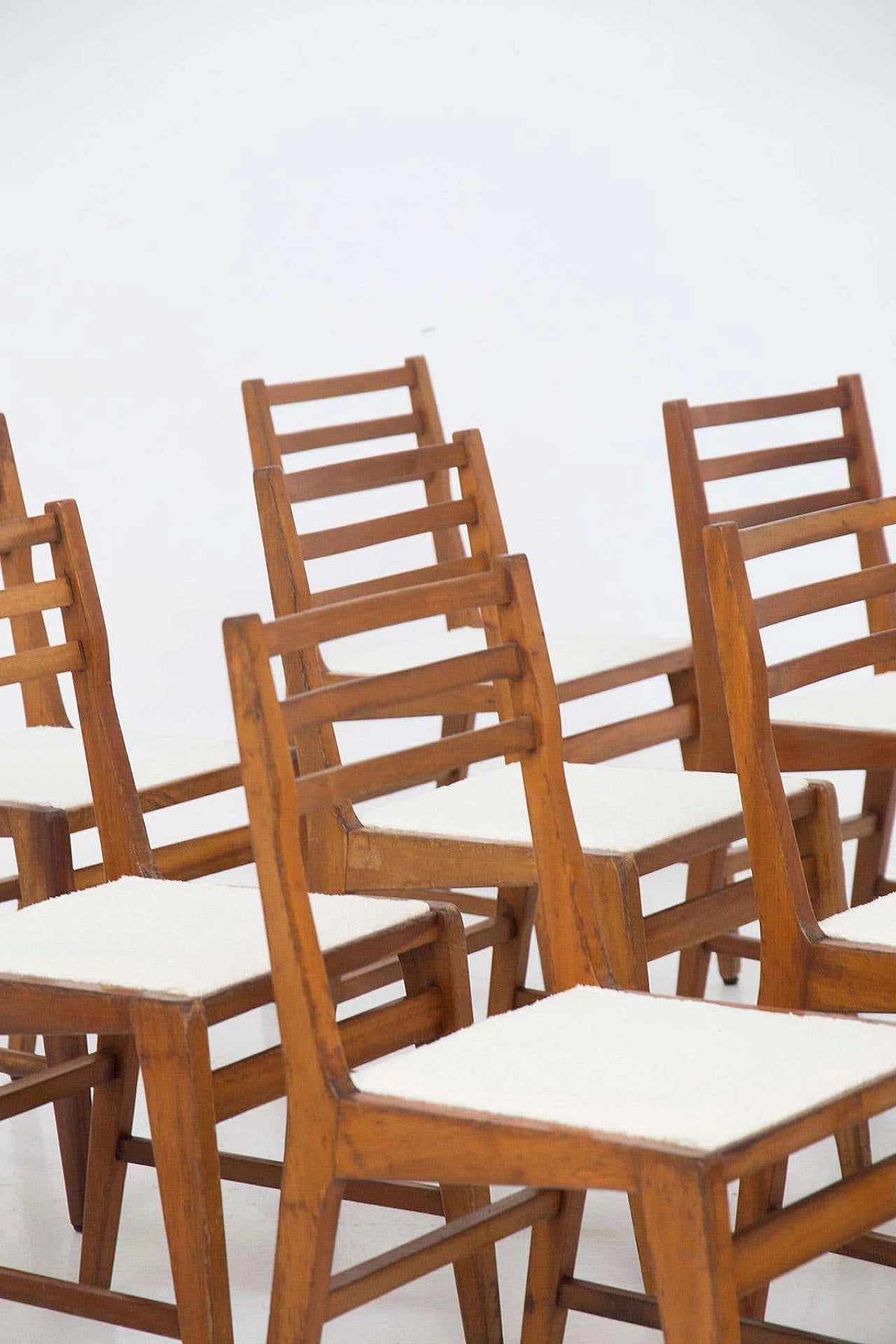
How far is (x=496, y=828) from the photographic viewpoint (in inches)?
83.6

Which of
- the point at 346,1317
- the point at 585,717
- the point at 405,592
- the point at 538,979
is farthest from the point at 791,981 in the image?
the point at 585,717

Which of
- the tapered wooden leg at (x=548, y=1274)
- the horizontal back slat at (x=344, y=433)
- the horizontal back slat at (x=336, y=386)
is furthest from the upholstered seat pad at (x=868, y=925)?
the horizontal back slat at (x=336, y=386)

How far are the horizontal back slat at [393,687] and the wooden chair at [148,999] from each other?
10.9 inches

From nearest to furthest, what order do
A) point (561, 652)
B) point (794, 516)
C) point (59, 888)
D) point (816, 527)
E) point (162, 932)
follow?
point (162, 932) → point (816, 527) → point (59, 888) → point (794, 516) → point (561, 652)

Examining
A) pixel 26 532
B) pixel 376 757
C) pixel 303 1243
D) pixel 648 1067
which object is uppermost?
pixel 26 532

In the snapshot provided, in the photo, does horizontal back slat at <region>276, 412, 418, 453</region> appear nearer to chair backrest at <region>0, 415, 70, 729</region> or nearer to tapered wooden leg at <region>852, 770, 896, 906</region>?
chair backrest at <region>0, 415, 70, 729</region>

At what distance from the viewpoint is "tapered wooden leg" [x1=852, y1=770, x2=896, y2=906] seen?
2840 mm

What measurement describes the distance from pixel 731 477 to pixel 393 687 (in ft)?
4.22

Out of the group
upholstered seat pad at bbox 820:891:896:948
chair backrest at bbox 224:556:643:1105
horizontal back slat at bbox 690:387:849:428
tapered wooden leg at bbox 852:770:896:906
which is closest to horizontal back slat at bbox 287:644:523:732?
chair backrest at bbox 224:556:643:1105

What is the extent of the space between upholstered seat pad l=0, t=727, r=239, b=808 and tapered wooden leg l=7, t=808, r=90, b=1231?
0.03 meters

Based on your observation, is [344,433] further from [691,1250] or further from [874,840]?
[691,1250]

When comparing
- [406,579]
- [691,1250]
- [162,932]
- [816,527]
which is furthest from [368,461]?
[691,1250]

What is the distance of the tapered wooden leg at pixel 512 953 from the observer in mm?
2533

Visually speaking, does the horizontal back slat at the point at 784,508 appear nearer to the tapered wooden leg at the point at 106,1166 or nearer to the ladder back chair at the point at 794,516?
the ladder back chair at the point at 794,516
